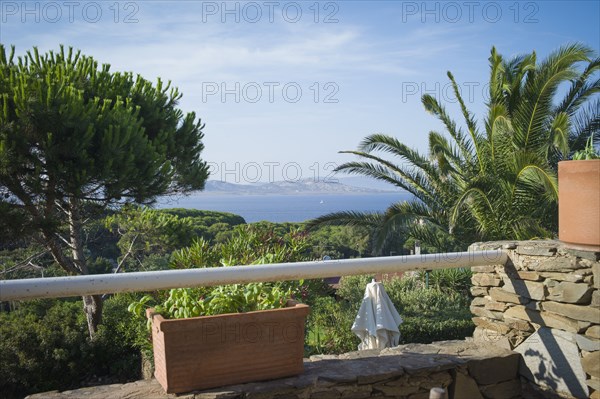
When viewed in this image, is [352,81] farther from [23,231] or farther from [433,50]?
[23,231]

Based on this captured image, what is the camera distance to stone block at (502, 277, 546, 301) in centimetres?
→ 241

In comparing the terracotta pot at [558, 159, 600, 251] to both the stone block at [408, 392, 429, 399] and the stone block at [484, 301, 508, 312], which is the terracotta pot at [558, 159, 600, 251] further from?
the stone block at [408, 392, 429, 399]

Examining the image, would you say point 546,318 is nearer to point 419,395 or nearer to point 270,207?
point 419,395

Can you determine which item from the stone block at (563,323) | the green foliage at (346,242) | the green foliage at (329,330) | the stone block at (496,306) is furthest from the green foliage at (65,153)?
the stone block at (563,323)

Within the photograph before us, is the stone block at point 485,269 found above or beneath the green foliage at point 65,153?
beneath

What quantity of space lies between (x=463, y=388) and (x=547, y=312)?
0.50 m

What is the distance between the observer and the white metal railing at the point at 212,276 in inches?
71.8

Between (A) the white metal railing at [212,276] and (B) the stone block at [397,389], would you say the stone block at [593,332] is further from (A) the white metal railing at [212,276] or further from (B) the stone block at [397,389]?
(B) the stone block at [397,389]

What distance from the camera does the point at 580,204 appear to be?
7.04 feet

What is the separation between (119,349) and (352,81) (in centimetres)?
441

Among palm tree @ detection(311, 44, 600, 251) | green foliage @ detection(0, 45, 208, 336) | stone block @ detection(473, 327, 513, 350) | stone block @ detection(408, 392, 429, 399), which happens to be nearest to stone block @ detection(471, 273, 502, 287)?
stone block @ detection(473, 327, 513, 350)

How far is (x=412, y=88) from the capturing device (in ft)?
15.9

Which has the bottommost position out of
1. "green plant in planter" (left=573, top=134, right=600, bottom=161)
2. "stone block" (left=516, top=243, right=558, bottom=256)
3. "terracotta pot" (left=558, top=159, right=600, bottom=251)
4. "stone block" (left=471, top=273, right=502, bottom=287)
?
"stone block" (left=471, top=273, right=502, bottom=287)

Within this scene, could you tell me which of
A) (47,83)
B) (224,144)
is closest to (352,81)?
(224,144)
